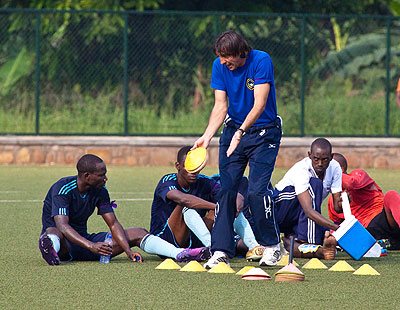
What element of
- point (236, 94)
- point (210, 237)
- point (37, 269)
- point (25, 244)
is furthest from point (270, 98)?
point (25, 244)

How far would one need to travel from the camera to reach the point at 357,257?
301 inches

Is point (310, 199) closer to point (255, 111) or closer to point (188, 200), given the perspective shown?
point (188, 200)

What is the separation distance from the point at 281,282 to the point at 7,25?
1232 cm

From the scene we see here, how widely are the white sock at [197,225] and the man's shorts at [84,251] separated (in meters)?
0.68

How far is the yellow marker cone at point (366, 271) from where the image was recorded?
684 centimetres

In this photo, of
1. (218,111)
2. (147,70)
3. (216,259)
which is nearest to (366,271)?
(216,259)

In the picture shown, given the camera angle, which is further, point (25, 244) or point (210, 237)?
point (25, 244)

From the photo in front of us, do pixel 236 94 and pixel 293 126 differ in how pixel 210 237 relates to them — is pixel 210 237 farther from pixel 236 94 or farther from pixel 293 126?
pixel 293 126

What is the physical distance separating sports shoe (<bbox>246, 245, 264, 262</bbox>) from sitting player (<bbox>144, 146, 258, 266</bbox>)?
0.09m

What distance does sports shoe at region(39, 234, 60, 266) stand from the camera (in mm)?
6955

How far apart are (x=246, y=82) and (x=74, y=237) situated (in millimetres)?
1762

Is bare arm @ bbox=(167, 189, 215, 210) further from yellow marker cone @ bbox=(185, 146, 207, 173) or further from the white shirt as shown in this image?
the white shirt

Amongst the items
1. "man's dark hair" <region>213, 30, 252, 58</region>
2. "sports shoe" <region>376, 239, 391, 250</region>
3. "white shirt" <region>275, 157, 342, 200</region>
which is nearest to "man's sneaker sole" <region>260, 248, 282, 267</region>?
"white shirt" <region>275, 157, 342, 200</region>

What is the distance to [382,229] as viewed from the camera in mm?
8289
